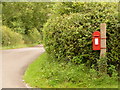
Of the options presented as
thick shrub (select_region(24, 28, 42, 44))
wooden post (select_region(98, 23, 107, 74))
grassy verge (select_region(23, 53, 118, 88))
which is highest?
wooden post (select_region(98, 23, 107, 74))

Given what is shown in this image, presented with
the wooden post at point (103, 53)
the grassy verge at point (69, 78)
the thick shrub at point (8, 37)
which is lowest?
the thick shrub at point (8, 37)

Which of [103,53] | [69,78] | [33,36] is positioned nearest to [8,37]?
[33,36]

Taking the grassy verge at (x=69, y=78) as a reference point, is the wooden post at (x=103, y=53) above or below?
above

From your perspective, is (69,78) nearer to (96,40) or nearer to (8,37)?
(96,40)

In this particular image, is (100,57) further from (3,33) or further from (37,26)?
(37,26)

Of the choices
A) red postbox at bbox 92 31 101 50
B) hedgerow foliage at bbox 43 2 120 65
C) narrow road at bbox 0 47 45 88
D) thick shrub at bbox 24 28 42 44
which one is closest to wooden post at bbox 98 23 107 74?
red postbox at bbox 92 31 101 50

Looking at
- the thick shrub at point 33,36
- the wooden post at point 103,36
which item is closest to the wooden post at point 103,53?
the wooden post at point 103,36

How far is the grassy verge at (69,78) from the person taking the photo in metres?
7.05

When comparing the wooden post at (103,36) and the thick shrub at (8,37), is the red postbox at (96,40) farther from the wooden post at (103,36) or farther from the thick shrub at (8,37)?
the thick shrub at (8,37)

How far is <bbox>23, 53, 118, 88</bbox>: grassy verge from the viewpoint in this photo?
→ 23.1 feet

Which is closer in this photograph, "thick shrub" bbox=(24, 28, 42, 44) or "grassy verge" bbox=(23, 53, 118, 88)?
"grassy verge" bbox=(23, 53, 118, 88)

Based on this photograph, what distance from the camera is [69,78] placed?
24.2ft

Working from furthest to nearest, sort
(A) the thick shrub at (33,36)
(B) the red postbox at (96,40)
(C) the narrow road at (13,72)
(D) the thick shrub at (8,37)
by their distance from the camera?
(A) the thick shrub at (33,36) < (D) the thick shrub at (8,37) < (B) the red postbox at (96,40) < (C) the narrow road at (13,72)

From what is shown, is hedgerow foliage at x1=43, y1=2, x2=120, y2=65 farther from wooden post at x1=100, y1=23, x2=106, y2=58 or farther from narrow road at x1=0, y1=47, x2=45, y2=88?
narrow road at x1=0, y1=47, x2=45, y2=88
